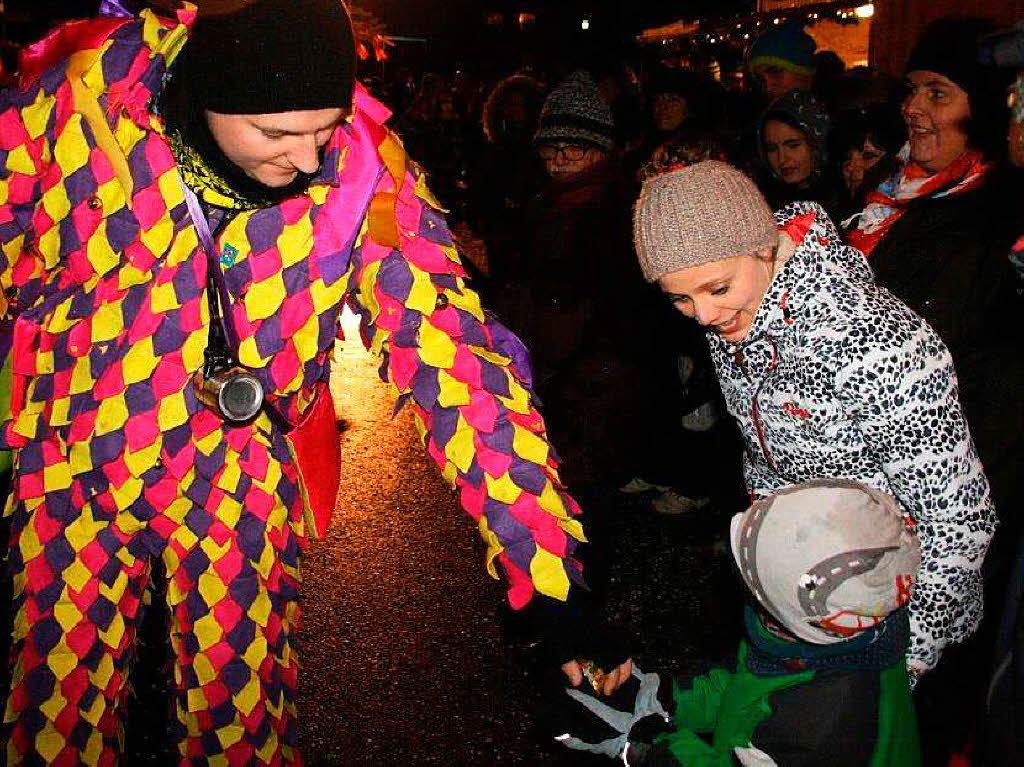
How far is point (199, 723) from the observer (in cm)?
185

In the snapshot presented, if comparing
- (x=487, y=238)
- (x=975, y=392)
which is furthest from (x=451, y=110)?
(x=975, y=392)

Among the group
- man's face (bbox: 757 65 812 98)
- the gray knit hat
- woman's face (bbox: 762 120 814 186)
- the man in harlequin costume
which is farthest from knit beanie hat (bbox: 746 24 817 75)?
the man in harlequin costume

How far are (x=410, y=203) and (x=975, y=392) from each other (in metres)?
1.67

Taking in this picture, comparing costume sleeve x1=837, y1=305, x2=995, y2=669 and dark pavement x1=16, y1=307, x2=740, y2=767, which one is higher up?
costume sleeve x1=837, y1=305, x2=995, y2=669

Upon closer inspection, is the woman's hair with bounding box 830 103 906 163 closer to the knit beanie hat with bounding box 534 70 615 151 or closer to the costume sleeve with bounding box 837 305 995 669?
the knit beanie hat with bounding box 534 70 615 151

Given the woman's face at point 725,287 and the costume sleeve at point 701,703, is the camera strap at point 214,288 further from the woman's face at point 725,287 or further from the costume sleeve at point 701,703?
the costume sleeve at point 701,703

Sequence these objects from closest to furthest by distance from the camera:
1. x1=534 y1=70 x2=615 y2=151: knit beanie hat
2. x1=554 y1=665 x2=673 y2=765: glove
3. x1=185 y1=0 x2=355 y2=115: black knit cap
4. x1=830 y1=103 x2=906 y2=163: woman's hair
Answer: x1=185 y1=0 x2=355 y2=115: black knit cap, x1=554 y1=665 x2=673 y2=765: glove, x1=534 y1=70 x2=615 y2=151: knit beanie hat, x1=830 y1=103 x2=906 y2=163: woman's hair

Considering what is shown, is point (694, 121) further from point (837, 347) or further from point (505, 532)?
point (505, 532)

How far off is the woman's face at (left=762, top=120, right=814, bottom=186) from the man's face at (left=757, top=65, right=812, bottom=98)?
2.21 feet

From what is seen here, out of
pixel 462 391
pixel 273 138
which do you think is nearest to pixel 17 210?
pixel 273 138

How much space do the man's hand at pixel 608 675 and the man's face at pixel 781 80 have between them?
11.6 ft

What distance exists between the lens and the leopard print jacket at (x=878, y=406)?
177 cm

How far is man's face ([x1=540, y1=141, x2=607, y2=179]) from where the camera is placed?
137 inches

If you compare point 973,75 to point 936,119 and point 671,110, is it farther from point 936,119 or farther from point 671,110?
point 671,110
